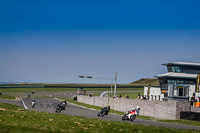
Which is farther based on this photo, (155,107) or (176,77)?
(176,77)

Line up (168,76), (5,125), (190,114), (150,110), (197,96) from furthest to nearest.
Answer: (168,76), (197,96), (150,110), (190,114), (5,125)

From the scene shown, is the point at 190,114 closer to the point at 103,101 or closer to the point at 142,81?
the point at 103,101

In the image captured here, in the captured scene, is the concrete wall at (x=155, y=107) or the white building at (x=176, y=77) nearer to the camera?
the concrete wall at (x=155, y=107)

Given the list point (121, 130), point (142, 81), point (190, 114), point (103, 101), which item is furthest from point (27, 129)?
point (142, 81)

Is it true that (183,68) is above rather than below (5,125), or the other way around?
above

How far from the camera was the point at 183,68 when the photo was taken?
7912 cm

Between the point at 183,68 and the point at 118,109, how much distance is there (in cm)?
2750

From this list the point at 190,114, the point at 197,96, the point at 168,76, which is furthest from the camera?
the point at 168,76

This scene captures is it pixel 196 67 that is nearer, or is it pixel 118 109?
pixel 118 109

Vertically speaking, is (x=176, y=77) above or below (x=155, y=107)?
above

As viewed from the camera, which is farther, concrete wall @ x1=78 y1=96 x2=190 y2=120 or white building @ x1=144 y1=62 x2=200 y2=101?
white building @ x1=144 y1=62 x2=200 y2=101

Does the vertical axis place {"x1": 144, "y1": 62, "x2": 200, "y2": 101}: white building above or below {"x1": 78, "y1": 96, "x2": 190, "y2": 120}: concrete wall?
above

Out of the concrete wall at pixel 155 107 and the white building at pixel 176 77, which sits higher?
the white building at pixel 176 77

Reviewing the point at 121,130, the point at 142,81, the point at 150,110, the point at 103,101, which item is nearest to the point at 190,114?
the point at 150,110
